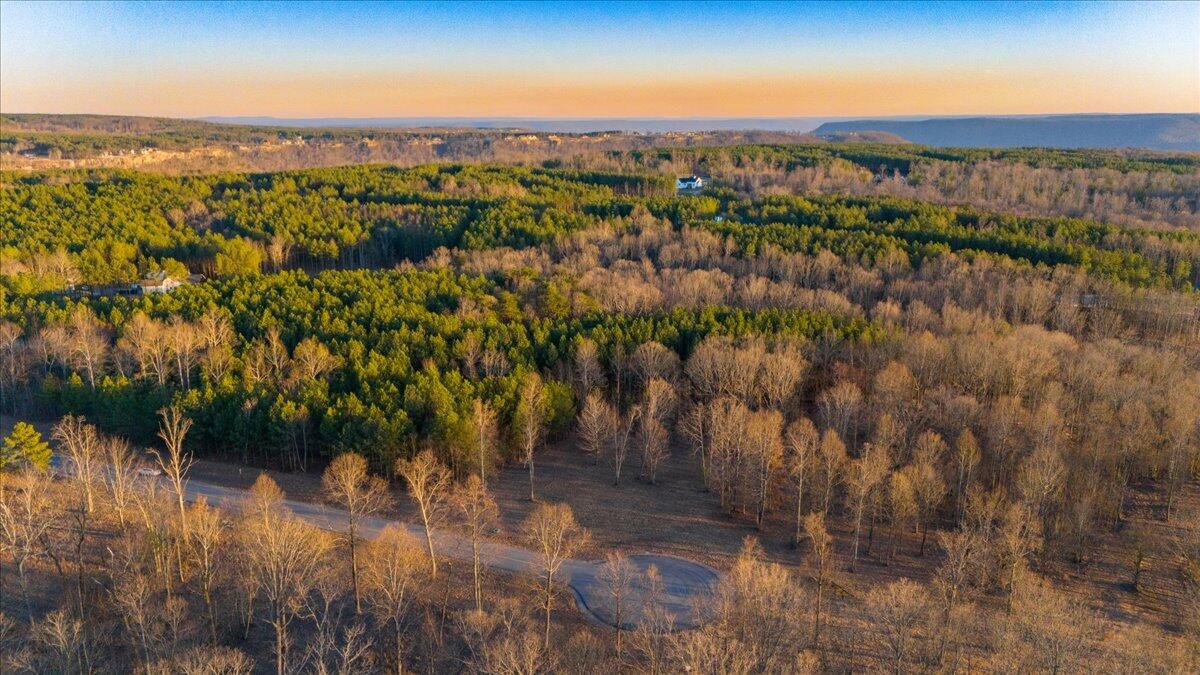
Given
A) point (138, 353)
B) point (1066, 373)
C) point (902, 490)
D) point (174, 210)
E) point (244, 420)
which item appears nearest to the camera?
point (902, 490)

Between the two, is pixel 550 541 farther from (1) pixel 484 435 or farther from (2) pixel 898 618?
(1) pixel 484 435

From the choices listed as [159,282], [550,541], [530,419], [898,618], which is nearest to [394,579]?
[550,541]

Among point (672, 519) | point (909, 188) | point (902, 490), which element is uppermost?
point (909, 188)

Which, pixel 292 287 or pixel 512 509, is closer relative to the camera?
pixel 512 509

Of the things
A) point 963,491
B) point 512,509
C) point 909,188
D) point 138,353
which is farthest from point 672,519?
point 909,188

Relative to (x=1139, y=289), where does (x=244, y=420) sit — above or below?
below

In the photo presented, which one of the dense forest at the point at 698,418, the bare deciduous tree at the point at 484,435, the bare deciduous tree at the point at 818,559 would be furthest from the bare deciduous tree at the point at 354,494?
the bare deciduous tree at the point at 818,559

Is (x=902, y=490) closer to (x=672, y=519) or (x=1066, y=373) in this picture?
(x=672, y=519)
